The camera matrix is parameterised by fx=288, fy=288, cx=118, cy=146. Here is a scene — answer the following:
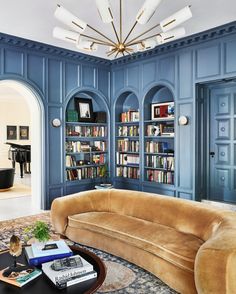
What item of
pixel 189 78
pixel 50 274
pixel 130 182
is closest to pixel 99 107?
pixel 130 182

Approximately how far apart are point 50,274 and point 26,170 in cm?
914

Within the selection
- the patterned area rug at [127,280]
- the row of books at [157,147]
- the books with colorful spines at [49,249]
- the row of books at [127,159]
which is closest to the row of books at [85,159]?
the row of books at [127,159]

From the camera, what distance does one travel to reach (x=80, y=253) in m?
2.55

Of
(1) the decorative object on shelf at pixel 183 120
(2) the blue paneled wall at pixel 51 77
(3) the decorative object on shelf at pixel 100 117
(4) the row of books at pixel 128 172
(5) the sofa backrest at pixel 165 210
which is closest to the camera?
(5) the sofa backrest at pixel 165 210

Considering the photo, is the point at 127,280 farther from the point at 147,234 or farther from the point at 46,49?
the point at 46,49

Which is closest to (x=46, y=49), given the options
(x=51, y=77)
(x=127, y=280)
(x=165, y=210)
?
(x=51, y=77)

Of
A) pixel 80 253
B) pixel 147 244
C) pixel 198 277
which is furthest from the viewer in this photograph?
pixel 147 244

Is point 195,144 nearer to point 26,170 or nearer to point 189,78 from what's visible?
point 189,78

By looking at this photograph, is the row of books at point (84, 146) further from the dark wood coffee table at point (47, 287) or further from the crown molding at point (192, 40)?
the dark wood coffee table at point (47, 287)

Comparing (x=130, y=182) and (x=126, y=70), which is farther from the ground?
(x=126, y=70)

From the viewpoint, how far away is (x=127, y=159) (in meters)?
6.55

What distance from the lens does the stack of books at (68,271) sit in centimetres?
205

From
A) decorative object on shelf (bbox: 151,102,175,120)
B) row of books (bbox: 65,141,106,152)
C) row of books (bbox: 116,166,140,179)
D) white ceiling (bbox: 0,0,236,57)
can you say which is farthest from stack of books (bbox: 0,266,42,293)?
row of books (bbox: 116,166,140,179)

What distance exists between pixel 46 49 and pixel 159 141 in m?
2.90
